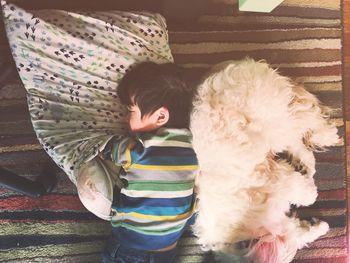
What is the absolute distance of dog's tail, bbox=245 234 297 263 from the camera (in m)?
1.05

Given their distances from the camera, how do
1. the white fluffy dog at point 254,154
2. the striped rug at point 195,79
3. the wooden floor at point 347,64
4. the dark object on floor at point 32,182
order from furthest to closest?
the wooden floor at point 347,64 < the striped rug at point 195,79 < the dark object on floor at point 32,182 < the white fluffy dog at point 254,154

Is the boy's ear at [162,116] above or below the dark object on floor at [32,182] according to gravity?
above

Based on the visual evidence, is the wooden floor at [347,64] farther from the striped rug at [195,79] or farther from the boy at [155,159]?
the boy at [155,159]

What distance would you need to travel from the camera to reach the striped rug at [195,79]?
1.20m

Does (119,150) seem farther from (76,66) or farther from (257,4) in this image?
(257,4)

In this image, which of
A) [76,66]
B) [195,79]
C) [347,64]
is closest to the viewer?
[76,66]

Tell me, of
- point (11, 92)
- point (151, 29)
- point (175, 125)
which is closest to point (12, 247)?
point (11, 92)

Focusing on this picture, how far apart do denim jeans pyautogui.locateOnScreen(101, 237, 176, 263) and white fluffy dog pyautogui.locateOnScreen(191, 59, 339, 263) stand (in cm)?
12

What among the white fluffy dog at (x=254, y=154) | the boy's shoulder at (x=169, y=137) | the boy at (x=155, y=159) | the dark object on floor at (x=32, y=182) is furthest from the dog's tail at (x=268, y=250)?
the dark object on floor at (x=32, y=182)

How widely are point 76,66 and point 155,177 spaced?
327 mm

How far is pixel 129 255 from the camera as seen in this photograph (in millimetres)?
1073

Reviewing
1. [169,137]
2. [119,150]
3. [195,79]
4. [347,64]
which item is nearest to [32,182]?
[119,150]

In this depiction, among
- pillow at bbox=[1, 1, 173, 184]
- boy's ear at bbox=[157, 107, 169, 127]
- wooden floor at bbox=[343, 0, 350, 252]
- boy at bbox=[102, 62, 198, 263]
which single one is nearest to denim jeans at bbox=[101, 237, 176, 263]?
boy at bbox=[102, 62, 198, 263]

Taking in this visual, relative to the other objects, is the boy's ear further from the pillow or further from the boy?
the pillow
